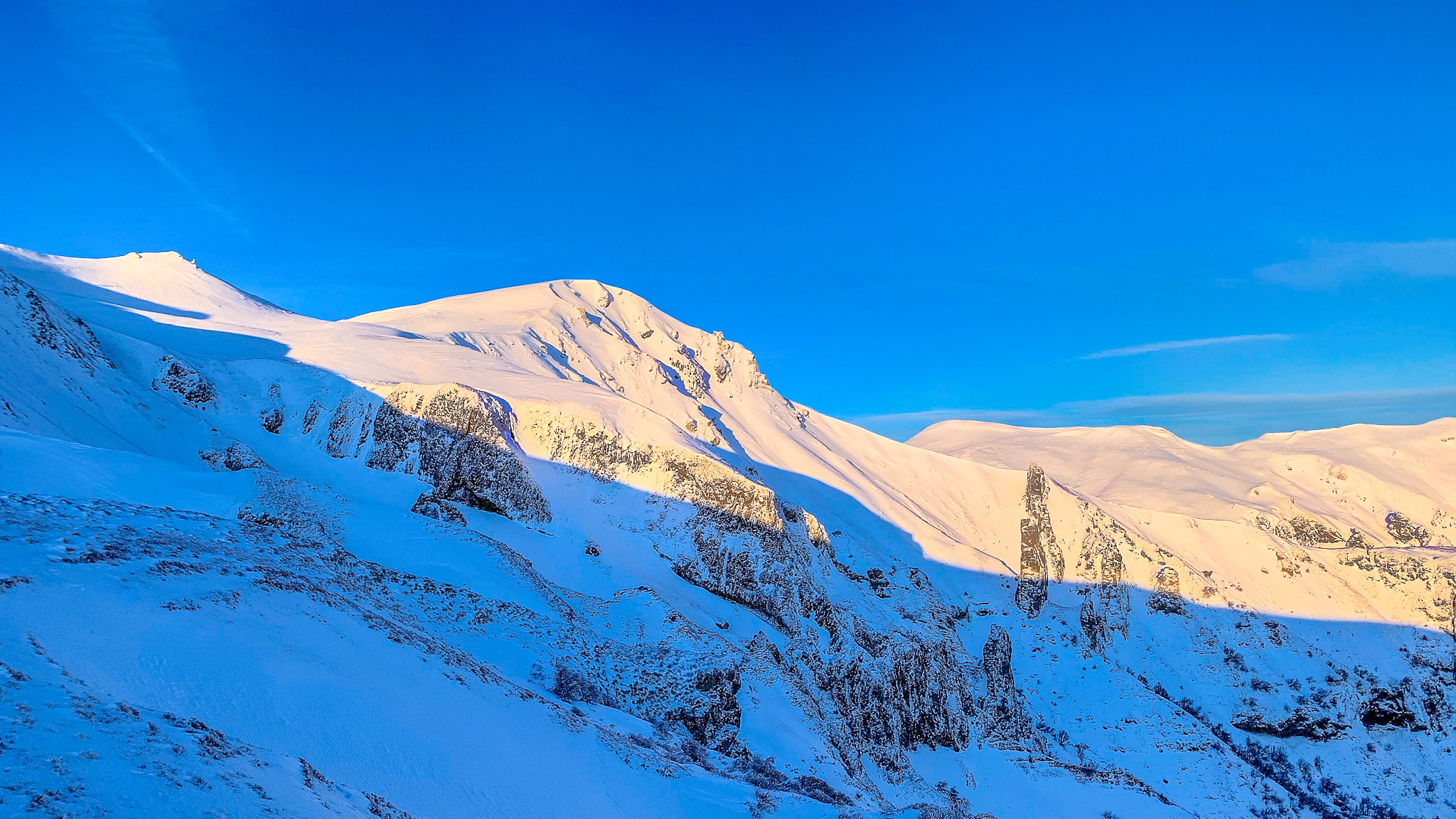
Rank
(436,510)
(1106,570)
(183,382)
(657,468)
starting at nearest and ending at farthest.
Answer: (436,510) < (183,382) < (657,468) < (1106,570)

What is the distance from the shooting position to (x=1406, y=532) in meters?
90.4

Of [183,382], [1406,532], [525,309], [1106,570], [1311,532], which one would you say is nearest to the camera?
[183,382]

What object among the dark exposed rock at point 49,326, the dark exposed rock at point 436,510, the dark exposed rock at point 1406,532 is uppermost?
the dark exposed rock at point 1406,532

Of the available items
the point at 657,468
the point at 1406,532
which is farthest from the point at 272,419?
the point at 1406,532

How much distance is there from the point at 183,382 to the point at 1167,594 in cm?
7309

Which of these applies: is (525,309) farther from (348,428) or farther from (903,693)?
(903,693)

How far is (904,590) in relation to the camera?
4559 centimetres

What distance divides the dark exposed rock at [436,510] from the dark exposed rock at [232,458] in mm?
6483

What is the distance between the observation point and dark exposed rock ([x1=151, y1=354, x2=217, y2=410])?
32.7 m

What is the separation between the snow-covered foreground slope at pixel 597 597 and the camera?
8883 millimetres

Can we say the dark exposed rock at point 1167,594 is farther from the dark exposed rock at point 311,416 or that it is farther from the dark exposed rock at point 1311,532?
the dark exposed rock at point 311,416

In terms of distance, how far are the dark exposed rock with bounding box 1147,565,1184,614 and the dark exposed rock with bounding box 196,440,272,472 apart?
67254 mm

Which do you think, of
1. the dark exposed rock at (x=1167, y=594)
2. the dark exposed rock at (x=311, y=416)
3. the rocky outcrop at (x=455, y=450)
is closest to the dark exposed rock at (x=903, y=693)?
the rocky outcrop at (x=455, y=450)

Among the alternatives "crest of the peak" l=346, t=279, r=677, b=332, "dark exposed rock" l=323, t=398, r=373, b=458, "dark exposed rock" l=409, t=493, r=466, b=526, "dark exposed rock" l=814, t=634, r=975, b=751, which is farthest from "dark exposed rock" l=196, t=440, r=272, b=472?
"crest of the peak" l=346, t=279, r=677, b=332
